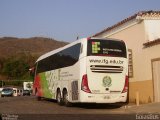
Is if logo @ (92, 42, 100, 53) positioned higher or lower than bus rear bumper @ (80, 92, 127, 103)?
higher

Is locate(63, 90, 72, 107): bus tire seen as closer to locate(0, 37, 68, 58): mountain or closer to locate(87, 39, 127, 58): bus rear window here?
locate(87, 39, 127, 58): bus rear window

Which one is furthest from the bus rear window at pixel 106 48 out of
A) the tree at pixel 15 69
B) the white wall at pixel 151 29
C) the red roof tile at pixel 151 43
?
the tree at pixel 15 69

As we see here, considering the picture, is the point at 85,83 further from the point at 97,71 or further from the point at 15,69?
the point at 15,69

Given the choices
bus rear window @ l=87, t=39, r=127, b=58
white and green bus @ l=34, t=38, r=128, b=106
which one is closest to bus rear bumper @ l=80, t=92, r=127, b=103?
white and green bus @ l=34, t=38, r=128, b=106

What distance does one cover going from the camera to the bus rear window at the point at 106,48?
2067cm

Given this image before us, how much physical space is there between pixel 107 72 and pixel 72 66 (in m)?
2.19

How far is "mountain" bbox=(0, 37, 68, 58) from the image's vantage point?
140 meters

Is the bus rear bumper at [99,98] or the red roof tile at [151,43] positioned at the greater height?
the red roof tile at [151,43]

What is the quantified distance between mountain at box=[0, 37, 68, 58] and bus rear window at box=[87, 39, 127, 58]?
372ft

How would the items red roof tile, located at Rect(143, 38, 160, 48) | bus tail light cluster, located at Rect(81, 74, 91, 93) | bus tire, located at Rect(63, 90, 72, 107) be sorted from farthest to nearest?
bus tire, located at Rect(63, 90, 72, 107) < red roof tile, located at Rect(143, 38, 160, 48) < bus tail light cluster, located at Rect(81, 74, 91, 93)

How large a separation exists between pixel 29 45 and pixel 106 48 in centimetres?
13764

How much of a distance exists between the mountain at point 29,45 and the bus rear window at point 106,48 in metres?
113

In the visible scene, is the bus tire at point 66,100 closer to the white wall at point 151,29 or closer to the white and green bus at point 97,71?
the white and green bus at point 97,71

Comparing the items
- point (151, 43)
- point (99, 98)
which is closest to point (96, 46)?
point (99, 98)
